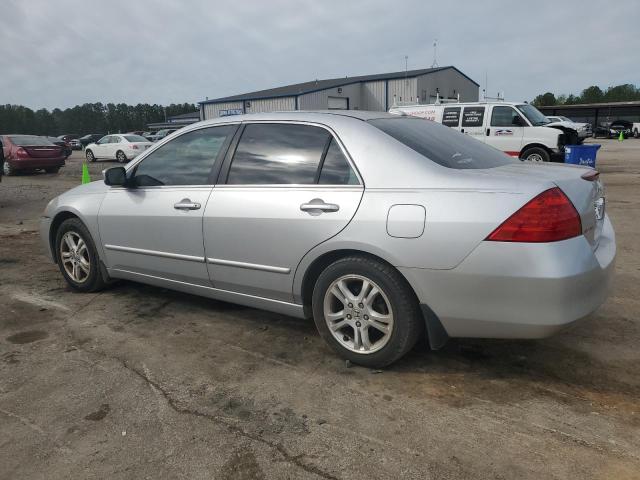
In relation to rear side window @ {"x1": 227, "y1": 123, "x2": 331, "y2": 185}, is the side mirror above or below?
below

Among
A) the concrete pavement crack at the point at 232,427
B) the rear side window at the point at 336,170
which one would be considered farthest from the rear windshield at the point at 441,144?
the concrete pavement crack at the point at 232,427

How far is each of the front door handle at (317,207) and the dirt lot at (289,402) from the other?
985 mm

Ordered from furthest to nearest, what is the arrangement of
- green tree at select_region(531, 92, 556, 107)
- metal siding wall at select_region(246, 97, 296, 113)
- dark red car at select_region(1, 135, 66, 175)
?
1. green tree at select_region(531, 92, 556, 107)
2. metal siding wall at select_region(246, 97, 296, 113)
3. dark red car at select_region(1, 135, 66, 175)

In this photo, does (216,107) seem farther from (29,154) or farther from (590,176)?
(590,176)

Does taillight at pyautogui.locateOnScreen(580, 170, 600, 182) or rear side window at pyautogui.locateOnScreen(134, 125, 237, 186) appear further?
rear side window at pyautogui.locateOnScreen(134, 125, 237, 186)

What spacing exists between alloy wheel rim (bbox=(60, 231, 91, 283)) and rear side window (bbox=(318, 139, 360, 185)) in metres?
2.59

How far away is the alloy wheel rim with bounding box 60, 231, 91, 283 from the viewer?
15.0 ft

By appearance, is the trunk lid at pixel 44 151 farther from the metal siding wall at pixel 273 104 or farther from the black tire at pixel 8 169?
the metal siding wall at pixel 273 104

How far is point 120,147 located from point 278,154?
22.9 meters

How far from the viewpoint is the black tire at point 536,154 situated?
12789mm

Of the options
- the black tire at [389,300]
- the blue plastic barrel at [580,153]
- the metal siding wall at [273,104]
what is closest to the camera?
the black tire at [389,300]

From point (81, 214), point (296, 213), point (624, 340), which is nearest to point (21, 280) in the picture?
point (81, 214)

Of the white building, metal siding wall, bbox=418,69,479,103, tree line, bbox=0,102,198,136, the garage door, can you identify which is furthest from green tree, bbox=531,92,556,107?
tree line, bbox=0,102,198,136

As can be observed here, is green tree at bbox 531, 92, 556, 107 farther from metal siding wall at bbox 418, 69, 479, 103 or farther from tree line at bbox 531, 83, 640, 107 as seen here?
metal siding wall at bbox 418, 69, 479, 103
